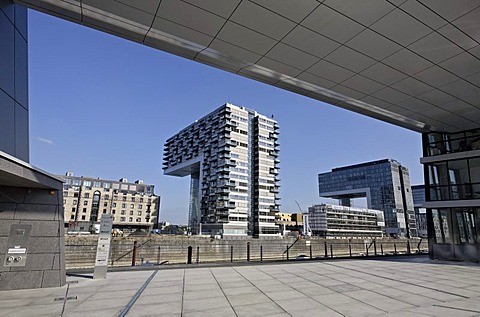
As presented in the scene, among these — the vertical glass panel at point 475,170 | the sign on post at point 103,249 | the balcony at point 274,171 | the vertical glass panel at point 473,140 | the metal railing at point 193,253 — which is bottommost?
the metal railing at point 193,253

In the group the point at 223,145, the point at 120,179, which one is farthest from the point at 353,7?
the point at 120,179

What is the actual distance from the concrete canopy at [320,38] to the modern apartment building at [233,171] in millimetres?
77435

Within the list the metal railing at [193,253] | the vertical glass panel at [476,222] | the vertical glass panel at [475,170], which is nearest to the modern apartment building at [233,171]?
the metal railing at [193,253]

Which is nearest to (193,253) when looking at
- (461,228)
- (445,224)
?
(445,224)

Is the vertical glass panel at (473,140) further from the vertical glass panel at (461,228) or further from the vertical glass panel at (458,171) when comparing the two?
the vertical glass panel at (461,228)

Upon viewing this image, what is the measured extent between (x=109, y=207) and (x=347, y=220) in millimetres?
98828

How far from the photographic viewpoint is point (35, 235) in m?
6.79

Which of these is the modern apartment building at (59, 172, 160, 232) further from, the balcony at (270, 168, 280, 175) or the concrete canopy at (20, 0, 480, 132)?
the concrete canopy at (20, 0, 480, 132)

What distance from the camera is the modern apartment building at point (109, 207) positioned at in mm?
99062

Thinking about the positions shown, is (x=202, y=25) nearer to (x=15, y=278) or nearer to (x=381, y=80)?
(x=381, y=80)

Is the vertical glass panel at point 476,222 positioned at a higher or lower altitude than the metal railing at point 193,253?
higher

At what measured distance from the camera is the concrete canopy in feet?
19.0

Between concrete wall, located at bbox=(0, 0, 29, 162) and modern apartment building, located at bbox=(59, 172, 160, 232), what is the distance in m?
102

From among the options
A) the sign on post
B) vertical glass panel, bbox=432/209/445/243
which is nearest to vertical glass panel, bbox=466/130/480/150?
vertical glass panel, bbox=432/209/445/243
